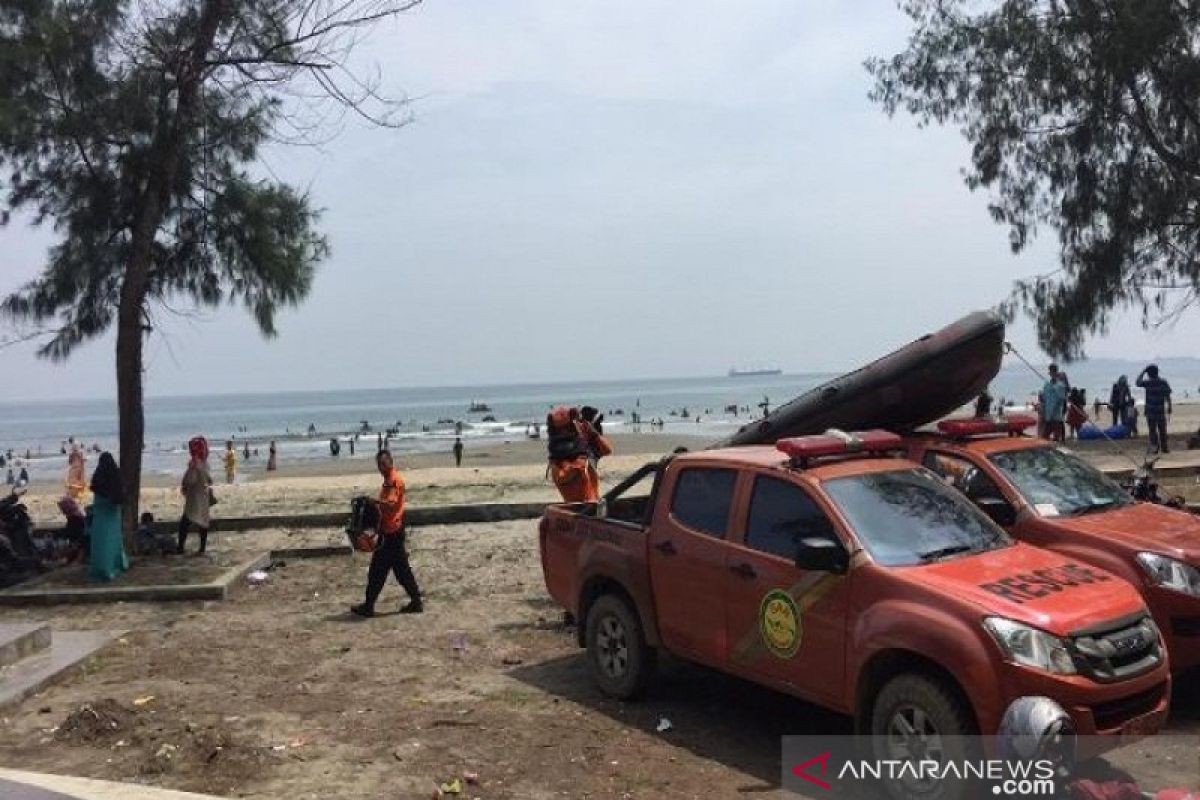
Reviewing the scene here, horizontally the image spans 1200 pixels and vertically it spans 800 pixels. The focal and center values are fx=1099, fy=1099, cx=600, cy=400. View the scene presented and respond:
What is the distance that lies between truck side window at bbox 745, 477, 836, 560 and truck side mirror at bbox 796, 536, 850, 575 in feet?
0.77

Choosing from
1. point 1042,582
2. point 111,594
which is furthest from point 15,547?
point 1042,582

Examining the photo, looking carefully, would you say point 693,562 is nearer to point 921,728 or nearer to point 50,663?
point 921,728

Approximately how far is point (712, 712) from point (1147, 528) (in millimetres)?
3040

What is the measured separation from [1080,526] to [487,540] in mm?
8690

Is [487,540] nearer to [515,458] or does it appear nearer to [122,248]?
[122,248]

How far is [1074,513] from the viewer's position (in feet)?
24.1

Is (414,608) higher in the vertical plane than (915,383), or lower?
lower

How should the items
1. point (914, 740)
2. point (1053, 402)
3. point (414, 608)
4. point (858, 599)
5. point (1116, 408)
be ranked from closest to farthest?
point (914, 740) → point (858, 599) → point (414, 608) → point (1053, 402) → point (1116, 408)

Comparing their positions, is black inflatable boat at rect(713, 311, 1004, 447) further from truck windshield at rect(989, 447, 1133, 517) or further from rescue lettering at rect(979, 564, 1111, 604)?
rescue lettering at rect(979, 564, 1111, 604)

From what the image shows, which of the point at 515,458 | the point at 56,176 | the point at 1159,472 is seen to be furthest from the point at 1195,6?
the point at 515,458

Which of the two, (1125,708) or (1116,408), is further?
(1116,408)

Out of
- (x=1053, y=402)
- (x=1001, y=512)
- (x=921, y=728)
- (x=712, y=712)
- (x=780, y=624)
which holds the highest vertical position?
(x=1053, y=402)

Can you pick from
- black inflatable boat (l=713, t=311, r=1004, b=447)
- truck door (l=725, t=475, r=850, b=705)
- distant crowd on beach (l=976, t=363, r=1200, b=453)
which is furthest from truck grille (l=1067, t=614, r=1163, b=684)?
distant crowd on beach (l=976, t=363, r=1200, b=453)

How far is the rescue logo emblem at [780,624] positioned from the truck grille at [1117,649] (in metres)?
1.44
